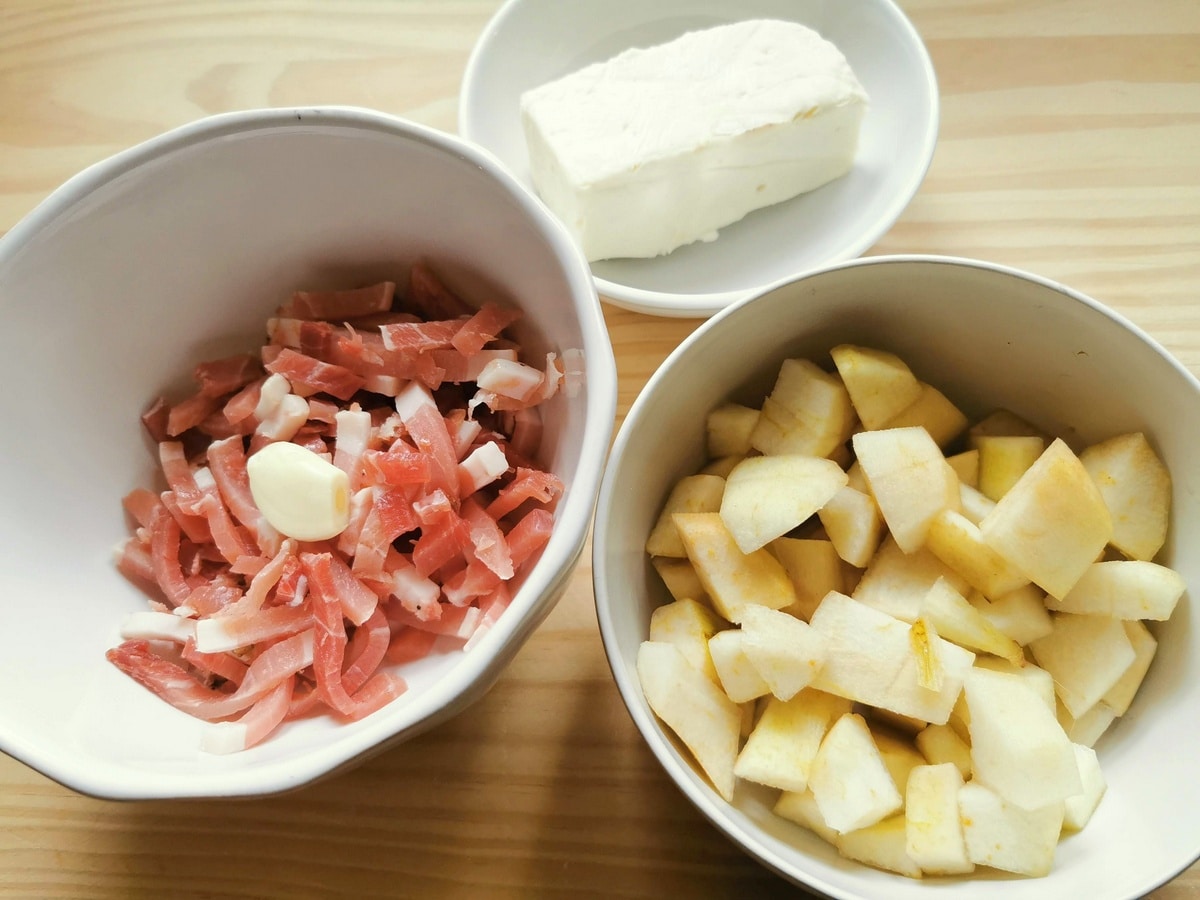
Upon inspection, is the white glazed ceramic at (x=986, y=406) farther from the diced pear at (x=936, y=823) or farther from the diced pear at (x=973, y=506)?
the diced pear at (x=973, y=506)

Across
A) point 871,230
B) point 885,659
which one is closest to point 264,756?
point 885,659

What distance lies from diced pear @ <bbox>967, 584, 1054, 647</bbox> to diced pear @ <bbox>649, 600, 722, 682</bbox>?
22 cm

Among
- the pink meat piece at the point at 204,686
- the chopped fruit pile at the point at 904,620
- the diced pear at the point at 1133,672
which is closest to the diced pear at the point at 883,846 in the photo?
the chopped fruit pile at the point at 904,620

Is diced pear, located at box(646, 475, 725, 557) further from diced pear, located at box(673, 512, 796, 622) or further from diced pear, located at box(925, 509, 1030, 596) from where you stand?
diced pear, located at box(925, 509, 1030, 596)

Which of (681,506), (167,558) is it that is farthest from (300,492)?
(681,506)

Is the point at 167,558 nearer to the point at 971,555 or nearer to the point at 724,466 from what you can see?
the point at 724,466

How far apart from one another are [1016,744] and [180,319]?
0.77 meters

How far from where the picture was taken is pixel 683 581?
730 millimetres

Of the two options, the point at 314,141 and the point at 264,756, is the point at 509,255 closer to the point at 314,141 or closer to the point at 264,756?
A: the point at 314,141

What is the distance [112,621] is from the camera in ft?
2.31

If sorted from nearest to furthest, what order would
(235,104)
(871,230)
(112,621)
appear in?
(112,621)
(871,230)
(235,104)

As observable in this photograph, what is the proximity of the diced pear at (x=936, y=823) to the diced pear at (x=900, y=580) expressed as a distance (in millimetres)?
123

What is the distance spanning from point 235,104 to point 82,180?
488 mm

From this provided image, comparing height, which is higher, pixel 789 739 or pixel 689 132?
pixel 689 132
